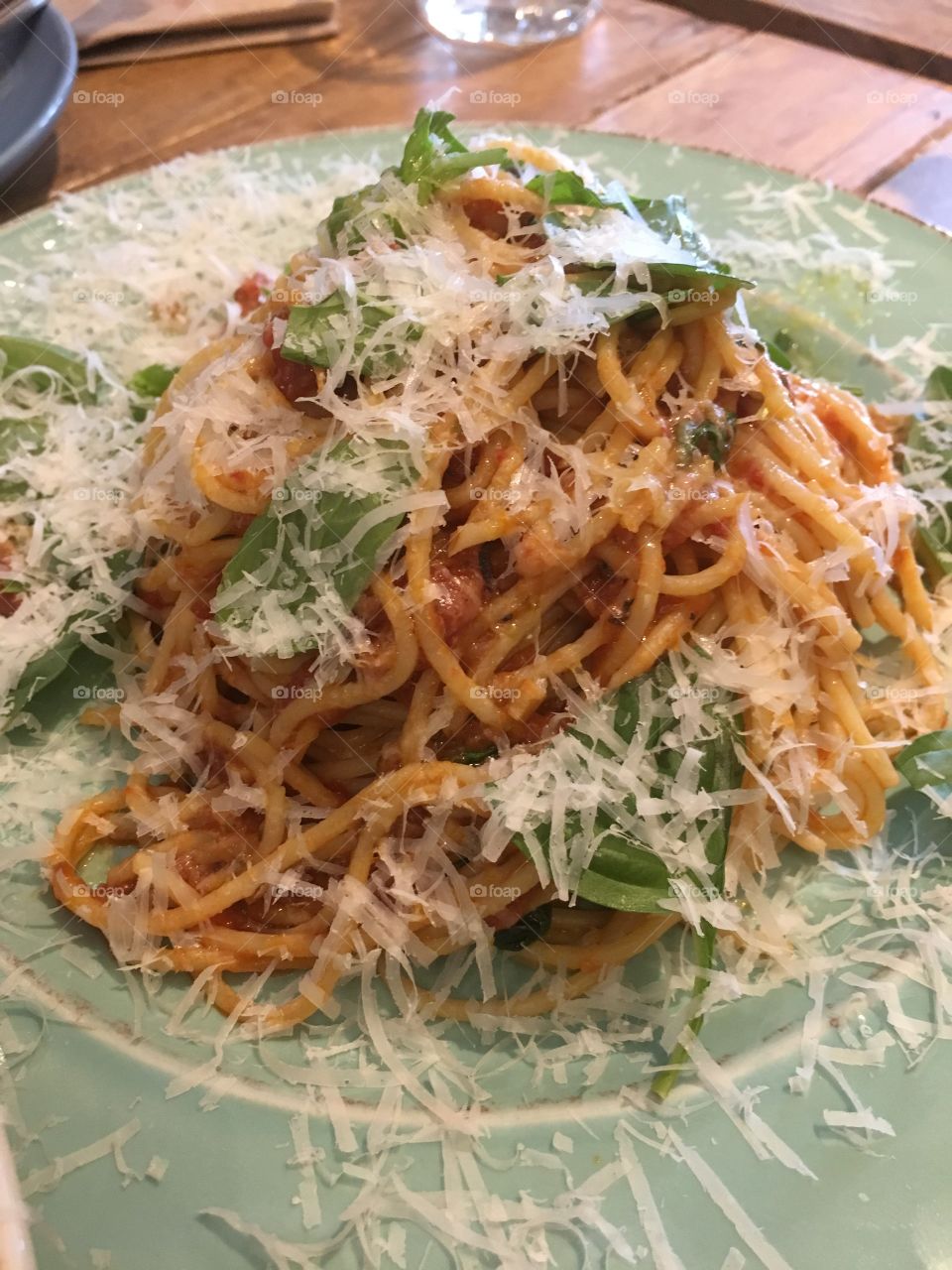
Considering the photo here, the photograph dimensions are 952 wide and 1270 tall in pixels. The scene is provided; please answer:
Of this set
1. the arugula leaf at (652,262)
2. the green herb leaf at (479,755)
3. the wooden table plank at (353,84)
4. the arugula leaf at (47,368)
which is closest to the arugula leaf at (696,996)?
Answer: the green herb leaf at (479,755)

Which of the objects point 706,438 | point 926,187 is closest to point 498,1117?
point 706,438

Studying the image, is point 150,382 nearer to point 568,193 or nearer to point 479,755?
point 568,193

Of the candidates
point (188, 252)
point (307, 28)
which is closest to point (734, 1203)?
point (188, 252)

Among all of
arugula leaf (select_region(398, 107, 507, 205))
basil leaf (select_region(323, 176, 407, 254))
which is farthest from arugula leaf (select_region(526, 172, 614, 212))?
basil leaf (select_region(323, 176, 407, 254))

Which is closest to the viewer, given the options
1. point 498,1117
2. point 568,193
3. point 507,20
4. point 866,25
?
point 498,1117

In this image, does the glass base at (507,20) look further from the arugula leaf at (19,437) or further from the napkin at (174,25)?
the arugula leaf at (19,437)

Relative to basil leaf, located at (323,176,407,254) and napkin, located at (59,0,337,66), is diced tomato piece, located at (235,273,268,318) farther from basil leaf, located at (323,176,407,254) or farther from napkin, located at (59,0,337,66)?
napkin, located at (59,0,337,66)

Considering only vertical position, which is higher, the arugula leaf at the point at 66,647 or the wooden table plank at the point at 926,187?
the wooden table plank at the point at 926,187
